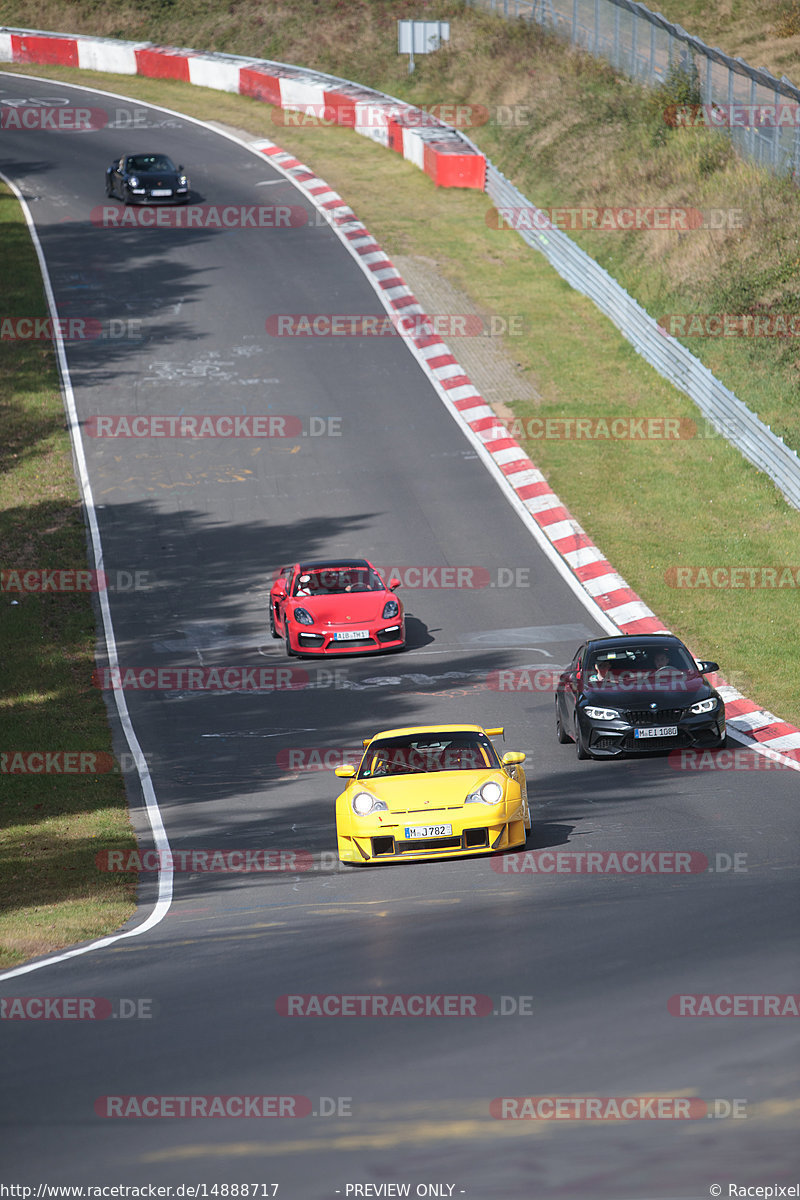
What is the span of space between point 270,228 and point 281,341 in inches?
360

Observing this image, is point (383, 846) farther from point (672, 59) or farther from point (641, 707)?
point (672, 59)

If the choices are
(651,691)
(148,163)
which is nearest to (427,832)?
(651,691)

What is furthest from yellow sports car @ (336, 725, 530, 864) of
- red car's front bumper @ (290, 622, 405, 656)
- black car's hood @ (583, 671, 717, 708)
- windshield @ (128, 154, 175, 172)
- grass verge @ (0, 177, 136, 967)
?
windshield @ (128, 154, 175, 172)

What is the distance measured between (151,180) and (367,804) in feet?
118

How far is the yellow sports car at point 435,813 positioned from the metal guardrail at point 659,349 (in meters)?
15.7

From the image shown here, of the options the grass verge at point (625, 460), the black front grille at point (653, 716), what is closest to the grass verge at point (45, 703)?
the black front grille at point (653, 716)

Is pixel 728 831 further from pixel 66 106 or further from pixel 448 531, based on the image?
pixel 66 106

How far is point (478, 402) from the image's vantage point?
3431cm

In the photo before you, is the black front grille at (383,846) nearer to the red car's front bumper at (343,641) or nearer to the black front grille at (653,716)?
the black front grille at (653,716)

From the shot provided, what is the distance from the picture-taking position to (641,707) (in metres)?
17.6

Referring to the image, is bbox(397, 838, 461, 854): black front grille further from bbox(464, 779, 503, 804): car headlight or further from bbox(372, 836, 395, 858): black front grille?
bbox(464, 779, 503, 804): car headlight

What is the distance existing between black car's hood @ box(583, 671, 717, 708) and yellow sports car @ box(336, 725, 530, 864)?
3426mm

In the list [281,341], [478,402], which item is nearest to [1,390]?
[281,341]

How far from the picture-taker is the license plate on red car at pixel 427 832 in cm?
1395
